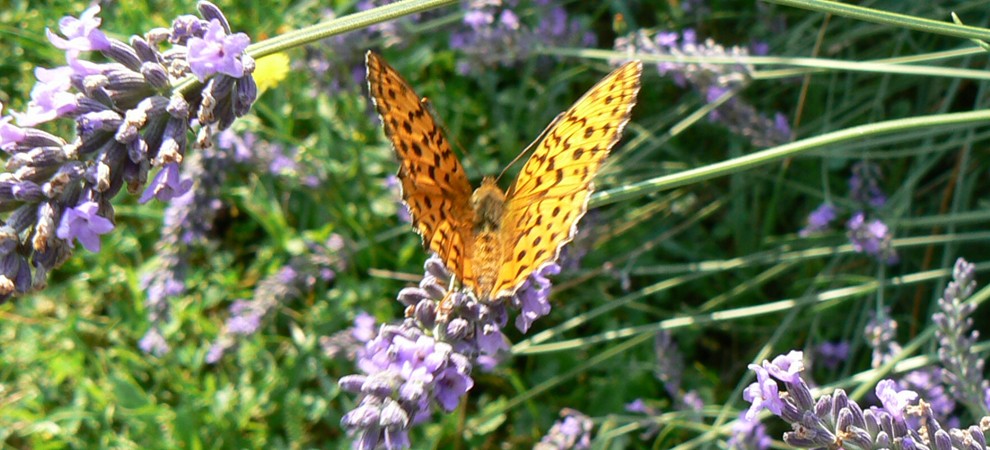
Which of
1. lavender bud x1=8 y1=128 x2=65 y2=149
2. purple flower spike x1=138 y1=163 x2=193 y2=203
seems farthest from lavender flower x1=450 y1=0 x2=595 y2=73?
lavender bud x1=8 y1=128 x2=65 y2=149

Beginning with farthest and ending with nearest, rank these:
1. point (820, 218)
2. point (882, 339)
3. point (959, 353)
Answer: point (820, 218)
point (882, 339)
point (959, 353)

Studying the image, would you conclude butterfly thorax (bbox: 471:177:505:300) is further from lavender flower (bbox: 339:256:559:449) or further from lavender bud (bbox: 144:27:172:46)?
lavender bud (bbox: 144:27:172:46)

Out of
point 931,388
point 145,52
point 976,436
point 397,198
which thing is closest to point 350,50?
point 397,198

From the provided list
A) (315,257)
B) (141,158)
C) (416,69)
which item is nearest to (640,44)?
(416,69)

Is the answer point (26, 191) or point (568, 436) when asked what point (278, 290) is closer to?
point (568, 436)

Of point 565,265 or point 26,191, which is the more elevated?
point 26,191

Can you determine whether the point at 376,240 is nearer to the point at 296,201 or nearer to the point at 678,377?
the point at 296,201
